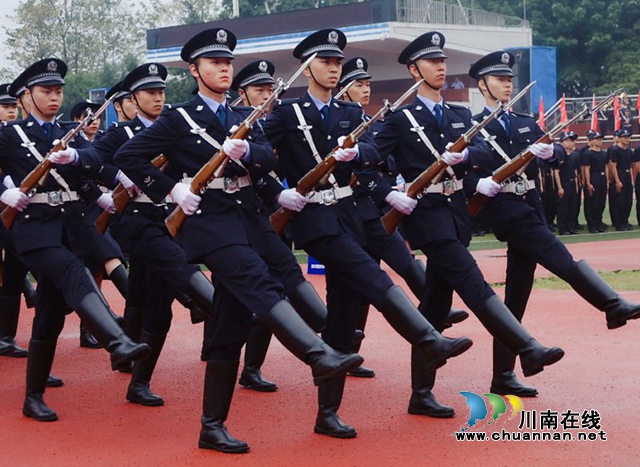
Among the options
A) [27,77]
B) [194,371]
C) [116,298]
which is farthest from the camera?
[116,298]

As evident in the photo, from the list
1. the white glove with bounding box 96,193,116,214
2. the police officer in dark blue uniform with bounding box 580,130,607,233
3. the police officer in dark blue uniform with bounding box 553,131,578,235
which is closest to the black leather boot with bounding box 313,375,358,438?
the white glove with bounding box 96,193,116,214

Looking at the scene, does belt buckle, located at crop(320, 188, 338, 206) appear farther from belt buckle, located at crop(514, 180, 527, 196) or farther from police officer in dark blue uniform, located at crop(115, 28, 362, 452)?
belt buckle, located at crop(514, 180, 527, 196)

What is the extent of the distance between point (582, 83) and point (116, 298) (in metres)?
33.8

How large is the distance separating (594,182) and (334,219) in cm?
1581

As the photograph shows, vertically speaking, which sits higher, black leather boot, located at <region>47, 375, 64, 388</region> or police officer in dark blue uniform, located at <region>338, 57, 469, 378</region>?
police officer in dark blue uniform, located at <region>338, 57, 469, 378</region>

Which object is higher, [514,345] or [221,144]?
[221,144]

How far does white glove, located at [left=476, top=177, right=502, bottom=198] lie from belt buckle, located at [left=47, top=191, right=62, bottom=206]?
8.38ft

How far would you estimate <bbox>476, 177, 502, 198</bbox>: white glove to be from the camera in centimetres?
689

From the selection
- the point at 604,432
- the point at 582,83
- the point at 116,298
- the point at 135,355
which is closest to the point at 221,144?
the point at 135,355

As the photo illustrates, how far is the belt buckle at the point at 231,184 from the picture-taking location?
5.82 meters

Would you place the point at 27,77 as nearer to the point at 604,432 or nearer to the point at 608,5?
the point at 604,432

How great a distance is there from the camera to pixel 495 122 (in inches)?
283

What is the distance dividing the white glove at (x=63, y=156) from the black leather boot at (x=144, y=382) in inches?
49.2

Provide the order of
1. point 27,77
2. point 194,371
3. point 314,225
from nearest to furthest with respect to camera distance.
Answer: point 314,225, point 27,77, point 194,371
